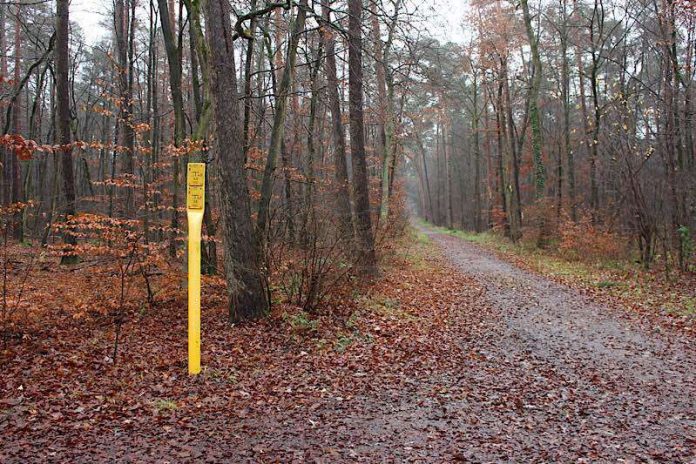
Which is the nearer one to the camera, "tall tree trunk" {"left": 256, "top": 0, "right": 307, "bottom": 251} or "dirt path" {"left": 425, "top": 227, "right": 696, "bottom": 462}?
"dirt path" {"left": 425, "top": 227, "right": 696, "bottom": 462}

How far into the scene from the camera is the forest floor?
13.8ft

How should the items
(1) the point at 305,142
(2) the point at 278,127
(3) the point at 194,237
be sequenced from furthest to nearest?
(1) the point at 305,142 < (2) the point at 278,127 < (3) the point at 194,237

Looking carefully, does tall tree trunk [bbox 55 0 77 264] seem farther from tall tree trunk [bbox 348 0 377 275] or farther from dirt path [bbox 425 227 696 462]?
dirt path [bbox 425 227 696 462]

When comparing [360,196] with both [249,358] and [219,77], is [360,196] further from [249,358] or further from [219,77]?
[249,358]

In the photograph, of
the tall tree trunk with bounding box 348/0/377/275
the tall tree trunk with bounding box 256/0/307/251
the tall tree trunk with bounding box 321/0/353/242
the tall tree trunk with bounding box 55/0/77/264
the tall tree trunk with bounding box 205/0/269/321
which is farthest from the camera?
the tall tree trunk with bounding box 55/0/77/264

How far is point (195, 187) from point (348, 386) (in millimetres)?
2828

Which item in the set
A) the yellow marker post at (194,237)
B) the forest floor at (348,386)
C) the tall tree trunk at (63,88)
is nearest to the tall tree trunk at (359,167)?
the forest floor at (348,386)

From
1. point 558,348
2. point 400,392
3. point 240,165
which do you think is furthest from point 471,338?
point 240,165

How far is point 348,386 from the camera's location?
5.73 meters

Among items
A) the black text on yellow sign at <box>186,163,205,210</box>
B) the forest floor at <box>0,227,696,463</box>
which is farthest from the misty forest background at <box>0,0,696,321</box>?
the black text on yellow sign at <box>186,163,205,210</box>

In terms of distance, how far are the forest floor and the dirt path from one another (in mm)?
23

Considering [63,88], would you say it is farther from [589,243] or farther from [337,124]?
[589,243]

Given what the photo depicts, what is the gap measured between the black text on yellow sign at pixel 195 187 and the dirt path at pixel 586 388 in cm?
367

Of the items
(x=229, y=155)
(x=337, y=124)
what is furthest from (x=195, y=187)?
(x=337, y=124)
